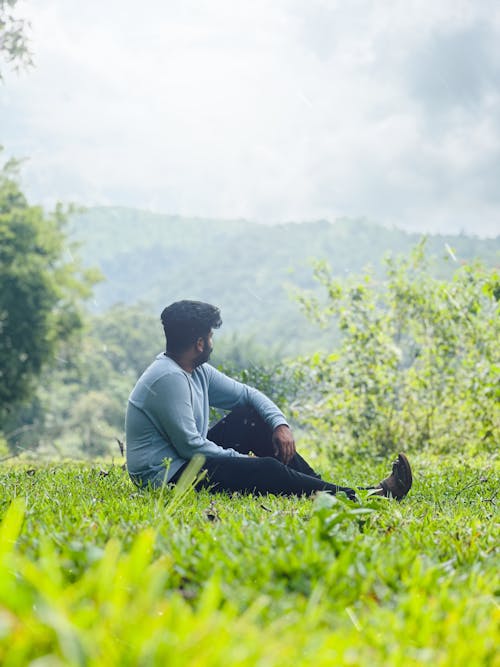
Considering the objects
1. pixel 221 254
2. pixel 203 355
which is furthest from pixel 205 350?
A: pixel 221 254

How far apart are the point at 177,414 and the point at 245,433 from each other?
1.00 m

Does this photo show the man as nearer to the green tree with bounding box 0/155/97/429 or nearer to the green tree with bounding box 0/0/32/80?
the green tree with bounding box 0/0/32/80

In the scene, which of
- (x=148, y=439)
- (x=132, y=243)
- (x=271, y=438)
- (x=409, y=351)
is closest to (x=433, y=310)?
(x=409, y=351)

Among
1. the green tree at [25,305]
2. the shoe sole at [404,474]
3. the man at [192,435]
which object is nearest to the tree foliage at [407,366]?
the man at [192,435]

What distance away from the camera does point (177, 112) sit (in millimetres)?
142750

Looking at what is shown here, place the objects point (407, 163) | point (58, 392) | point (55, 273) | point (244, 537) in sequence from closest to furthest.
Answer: point (244, 537), point (55, 273), point (58, 392), point (407, 163)

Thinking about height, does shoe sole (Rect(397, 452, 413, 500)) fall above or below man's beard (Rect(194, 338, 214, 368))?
below

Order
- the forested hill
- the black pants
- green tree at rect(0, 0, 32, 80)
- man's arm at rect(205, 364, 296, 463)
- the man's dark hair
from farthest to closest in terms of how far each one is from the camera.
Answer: the forested hill < green tree at rect(0, 0, 32, 80) < man's arm at rect(205, 364, 296, 463) < the man's dark hair < the black pants

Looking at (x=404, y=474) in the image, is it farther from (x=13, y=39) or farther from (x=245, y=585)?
(x=13, y=39)

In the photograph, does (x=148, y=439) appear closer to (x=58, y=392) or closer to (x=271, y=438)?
(x=271, y=438)

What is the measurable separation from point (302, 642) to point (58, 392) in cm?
5812

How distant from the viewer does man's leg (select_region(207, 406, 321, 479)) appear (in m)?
5.34

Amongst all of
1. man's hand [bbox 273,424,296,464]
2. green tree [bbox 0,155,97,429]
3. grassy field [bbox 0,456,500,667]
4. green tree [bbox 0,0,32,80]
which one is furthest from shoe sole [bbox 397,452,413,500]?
green tree [bbox 0,155,97,429]

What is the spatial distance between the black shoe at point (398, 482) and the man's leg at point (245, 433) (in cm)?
83
